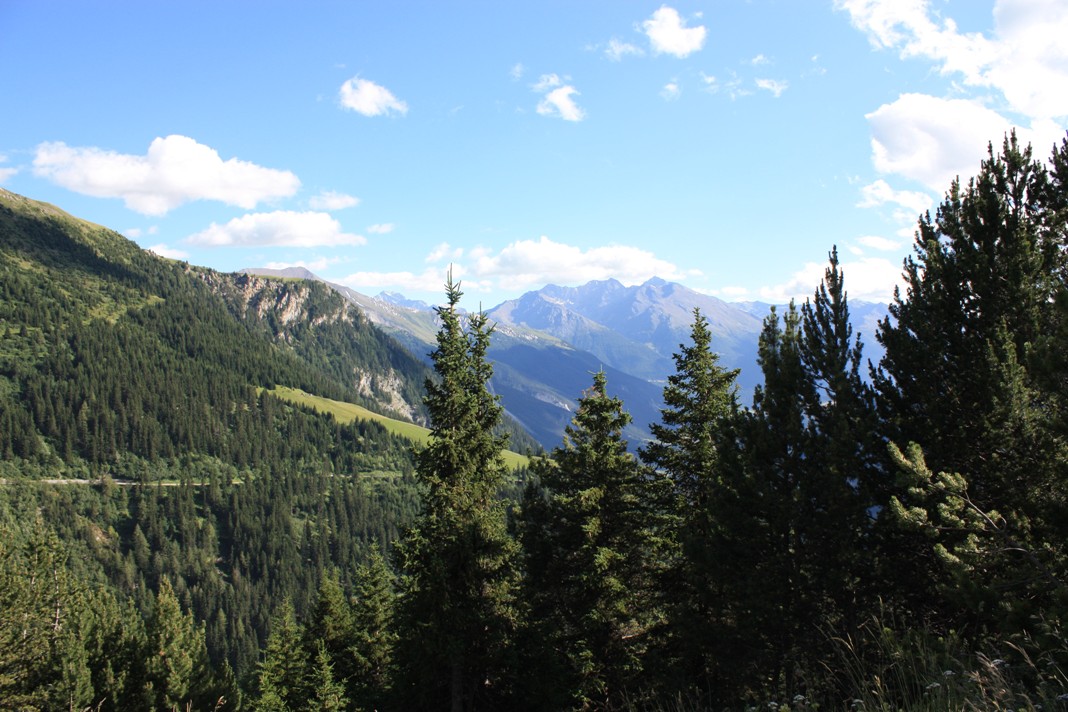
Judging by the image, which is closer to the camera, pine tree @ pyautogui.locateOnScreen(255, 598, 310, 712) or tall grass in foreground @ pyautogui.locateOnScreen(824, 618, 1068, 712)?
tall grass in foreground @ pyautogui.locateOnScreen(824, 618, 1068, 712)

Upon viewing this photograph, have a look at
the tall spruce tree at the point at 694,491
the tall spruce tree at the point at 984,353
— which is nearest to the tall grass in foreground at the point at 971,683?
the tall spruce tree at the point at 984,353

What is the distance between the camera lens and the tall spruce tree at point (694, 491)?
14.8 metres

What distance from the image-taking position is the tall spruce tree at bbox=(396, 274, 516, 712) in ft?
55.4

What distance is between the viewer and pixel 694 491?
18938mm

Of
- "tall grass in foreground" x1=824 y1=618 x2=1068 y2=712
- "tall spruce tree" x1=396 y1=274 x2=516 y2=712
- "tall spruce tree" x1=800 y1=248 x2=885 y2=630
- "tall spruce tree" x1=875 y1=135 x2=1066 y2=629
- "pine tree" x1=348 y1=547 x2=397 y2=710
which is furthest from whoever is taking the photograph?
"pine tree" x1=348 y1=547 x2=397 y2=710

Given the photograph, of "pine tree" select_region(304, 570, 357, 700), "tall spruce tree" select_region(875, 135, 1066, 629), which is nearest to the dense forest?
"tall spruce tree" select_region(875, 135, 1066, 629)

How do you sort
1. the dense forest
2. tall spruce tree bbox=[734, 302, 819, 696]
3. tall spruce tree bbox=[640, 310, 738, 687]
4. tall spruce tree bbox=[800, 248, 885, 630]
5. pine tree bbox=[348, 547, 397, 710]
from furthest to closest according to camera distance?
pine tree bbox=[348, 547, 397, 710], tall spruce tree bbox=[640, 310, 738, 687], tall spruce tree bbox=[734, 302, 819, 696], tall spruce tree bbox=[800, 248, 885, 630], the dense forest

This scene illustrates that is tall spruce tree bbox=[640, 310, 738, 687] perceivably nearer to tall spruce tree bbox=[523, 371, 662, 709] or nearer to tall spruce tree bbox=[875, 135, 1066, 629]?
tall spruce tree bbox=[523, 371, 662, 709]

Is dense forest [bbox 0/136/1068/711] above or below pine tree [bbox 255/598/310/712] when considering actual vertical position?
→ above

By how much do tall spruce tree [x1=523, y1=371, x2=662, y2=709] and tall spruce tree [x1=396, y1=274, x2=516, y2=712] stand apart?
180cm

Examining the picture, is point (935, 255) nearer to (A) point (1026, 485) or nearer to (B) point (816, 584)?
(A) point (1026, 485)

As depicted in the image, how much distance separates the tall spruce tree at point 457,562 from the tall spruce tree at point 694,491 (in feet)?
16.9

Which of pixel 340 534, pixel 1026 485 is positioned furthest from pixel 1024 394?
pixel 340 534

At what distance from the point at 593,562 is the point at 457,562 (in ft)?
13.7
